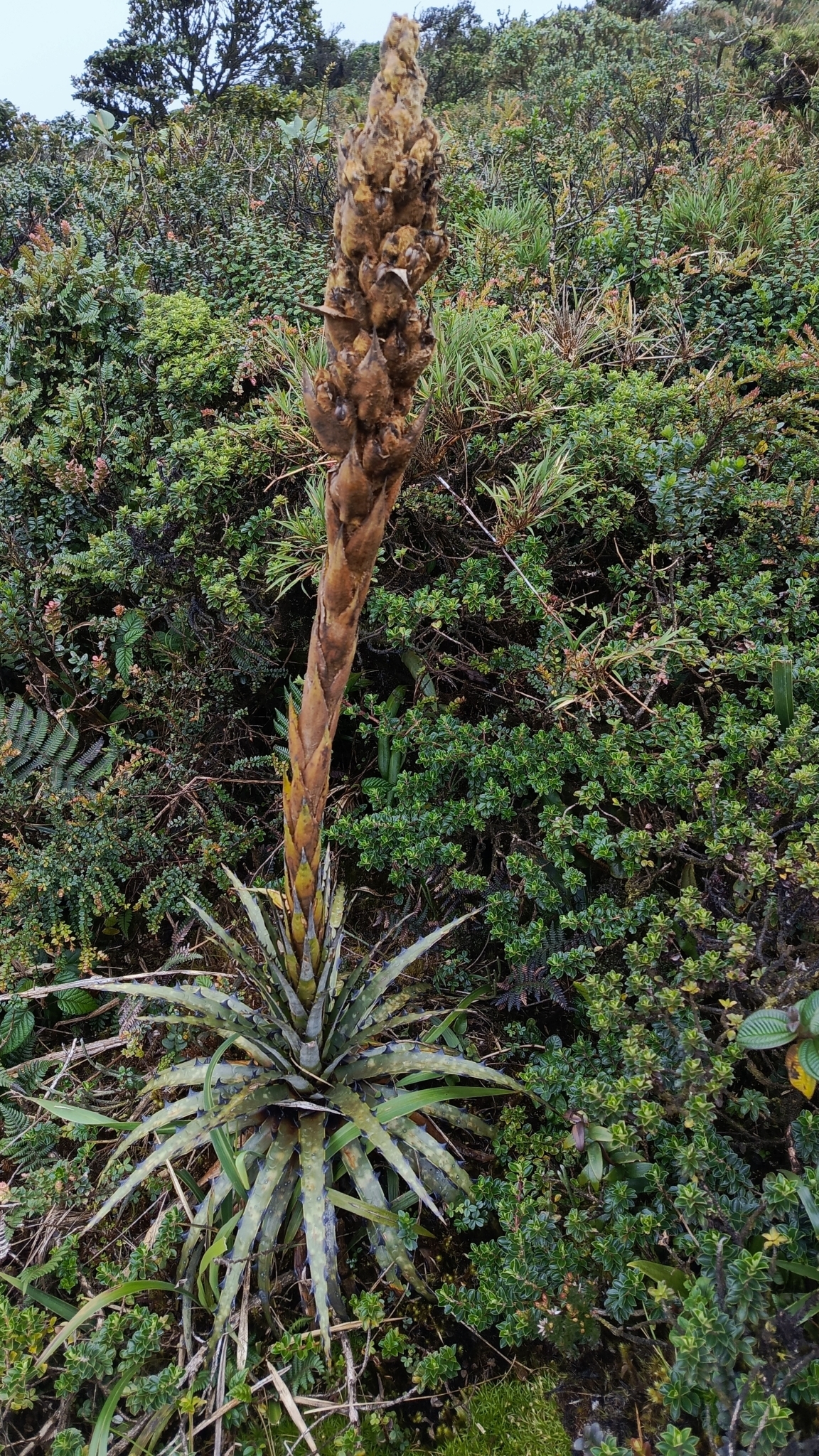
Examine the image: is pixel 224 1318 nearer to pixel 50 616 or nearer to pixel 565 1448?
pixel 565 1448

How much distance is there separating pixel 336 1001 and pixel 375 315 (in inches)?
69.5

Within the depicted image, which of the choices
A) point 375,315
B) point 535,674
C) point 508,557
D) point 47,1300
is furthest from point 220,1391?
point 508,557

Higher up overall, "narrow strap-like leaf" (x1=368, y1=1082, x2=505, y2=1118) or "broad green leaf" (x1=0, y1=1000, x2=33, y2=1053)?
"broad green leaf" (x1=0, y1=1000, x2=33, y2=1053)

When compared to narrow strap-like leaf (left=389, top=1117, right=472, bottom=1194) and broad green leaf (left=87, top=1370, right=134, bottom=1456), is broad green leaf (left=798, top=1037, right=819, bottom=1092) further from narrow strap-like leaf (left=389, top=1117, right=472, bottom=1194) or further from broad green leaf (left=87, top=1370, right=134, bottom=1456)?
broad green leaf (left=87, top=1370, right=134, bottom=1456)

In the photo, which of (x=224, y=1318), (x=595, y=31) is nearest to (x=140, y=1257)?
(x=224, y=1318)

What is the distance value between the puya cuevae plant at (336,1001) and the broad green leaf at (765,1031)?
61 centimetres

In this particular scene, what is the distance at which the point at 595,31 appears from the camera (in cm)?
935

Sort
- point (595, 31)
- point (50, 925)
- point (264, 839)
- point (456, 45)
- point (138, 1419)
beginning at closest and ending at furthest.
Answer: point (138, 1419) → point (50, 925) → point (264, 839) → point (595, 31) → point (456, 45)

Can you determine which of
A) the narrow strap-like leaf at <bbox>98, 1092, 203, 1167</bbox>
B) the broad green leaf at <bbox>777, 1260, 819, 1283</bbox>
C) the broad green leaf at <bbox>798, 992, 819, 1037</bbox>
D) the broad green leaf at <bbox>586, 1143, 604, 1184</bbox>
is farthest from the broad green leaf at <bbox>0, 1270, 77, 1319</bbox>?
the broad green leaf at <bbox>798, 992, 819, 1037</bbox>

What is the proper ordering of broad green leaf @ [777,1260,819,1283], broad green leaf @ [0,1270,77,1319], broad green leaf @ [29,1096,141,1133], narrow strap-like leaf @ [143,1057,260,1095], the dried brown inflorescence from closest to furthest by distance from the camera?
the dried brown inflorescence
broad green leaf @ [777,1260,819,1283]
broad green leaf @ [0,1270,77,1319]
narrow strap-like leaf @ [143,1057,260,1095]
broad green leaf @ [29,1096,141,1133]

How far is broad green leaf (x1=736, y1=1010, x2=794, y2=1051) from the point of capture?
5.80 feet

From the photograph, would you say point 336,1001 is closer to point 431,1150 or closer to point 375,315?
point 431,1150

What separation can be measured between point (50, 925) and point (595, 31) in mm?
11333

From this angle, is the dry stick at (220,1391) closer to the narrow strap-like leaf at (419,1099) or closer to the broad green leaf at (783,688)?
the narrow strap-like leaf at (419,1099)
